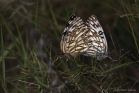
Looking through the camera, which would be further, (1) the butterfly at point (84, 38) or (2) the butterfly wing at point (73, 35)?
(2) the butterfly wing at point (73, 35)

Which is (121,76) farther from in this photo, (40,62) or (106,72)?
(40,62)

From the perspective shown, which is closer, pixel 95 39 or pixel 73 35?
pixel 95 39

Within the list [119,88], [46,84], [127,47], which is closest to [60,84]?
[46,84]

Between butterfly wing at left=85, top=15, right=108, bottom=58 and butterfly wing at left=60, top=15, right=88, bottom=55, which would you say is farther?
butterfly wing at left=60, top=15, right=88, bottom=55
